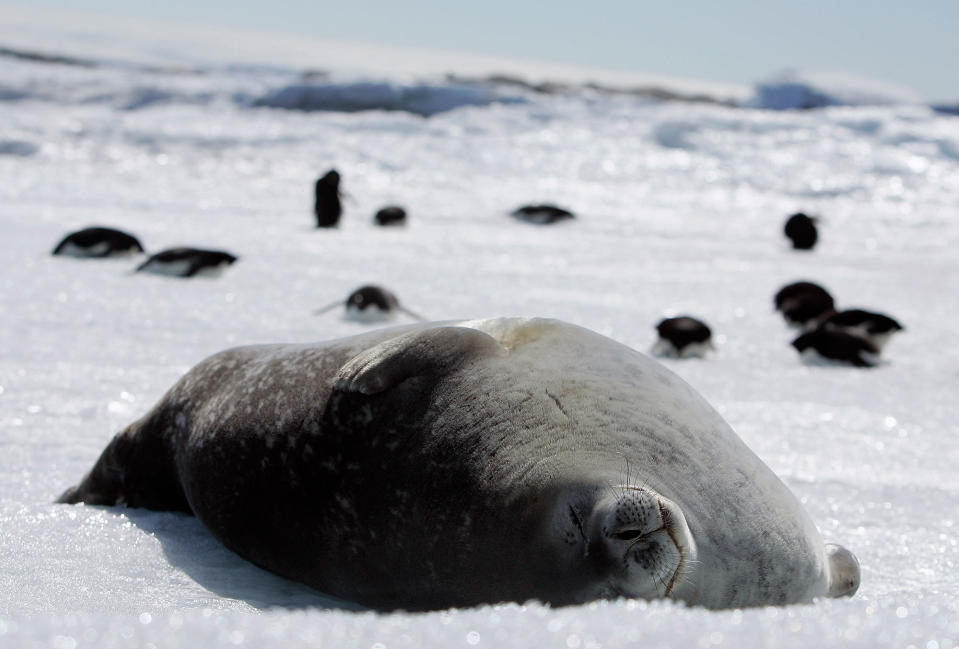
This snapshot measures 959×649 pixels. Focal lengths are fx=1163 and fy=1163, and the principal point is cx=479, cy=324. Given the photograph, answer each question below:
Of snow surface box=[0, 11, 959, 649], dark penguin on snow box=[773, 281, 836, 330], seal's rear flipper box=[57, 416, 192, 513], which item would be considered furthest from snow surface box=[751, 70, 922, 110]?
seal's rear flipper box=[57, 416, 192, 513]

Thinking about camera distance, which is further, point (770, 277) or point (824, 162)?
point (824, 162)

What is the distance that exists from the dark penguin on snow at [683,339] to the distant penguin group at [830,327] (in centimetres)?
55

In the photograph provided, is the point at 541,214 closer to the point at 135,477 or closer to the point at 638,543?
the point at 135,477

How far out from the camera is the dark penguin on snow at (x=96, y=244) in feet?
27.1

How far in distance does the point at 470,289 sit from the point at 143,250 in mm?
2661

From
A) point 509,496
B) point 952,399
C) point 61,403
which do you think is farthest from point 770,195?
point 509,496

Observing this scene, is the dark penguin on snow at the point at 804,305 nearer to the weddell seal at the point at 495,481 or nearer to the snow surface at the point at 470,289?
the snow surface at the point at 470,289

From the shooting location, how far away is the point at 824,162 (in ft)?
67.7

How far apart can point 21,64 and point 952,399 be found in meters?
27.2

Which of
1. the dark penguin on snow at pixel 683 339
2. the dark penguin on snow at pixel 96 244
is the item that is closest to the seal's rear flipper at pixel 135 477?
the dark penguin on snow at pixel 683 339

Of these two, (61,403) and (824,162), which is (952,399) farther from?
(824,162)

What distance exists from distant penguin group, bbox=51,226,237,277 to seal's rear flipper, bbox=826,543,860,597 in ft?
19.5

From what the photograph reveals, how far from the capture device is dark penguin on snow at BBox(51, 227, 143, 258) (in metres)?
8.27

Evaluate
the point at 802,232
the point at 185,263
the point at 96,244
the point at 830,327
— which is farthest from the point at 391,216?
the point at 830,327
